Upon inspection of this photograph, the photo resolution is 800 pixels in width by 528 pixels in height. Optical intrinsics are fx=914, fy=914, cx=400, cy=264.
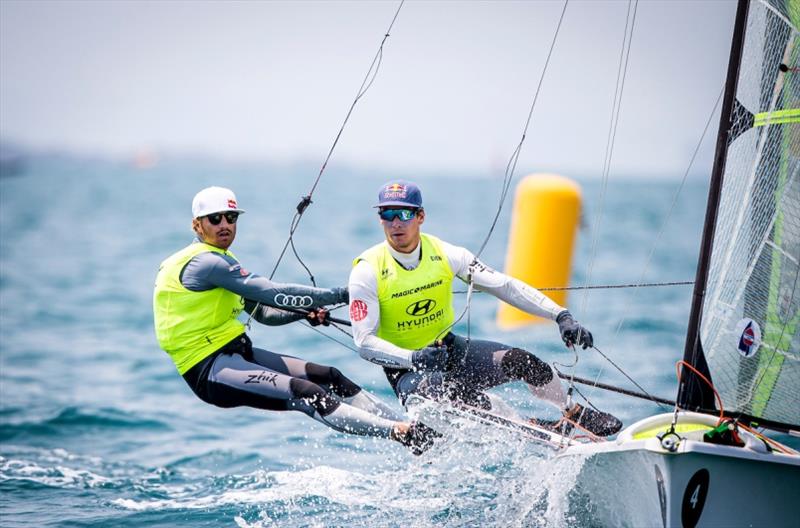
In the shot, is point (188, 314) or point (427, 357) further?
point (188, 314)

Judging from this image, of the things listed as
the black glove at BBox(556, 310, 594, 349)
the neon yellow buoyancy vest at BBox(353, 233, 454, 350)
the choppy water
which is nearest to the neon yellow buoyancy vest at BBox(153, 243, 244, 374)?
the neon yellow buoyancy vest at BBox(353, 233, 454, 350)

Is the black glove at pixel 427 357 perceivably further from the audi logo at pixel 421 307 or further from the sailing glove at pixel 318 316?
the sailing glove at pixel 318 316

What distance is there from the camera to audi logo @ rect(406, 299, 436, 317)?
4.61m

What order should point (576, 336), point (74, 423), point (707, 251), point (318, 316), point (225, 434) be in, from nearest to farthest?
point (707, 251)
point (576, 336)
point (318, 316)
point (225, 434)
point (74, 423)

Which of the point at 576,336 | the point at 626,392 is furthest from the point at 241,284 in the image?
the point at 626,392

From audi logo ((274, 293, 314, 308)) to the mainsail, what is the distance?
1850mm

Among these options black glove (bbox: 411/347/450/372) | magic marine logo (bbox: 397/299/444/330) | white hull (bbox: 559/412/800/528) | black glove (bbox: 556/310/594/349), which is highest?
magic marine logo (bbox: 397/299/444/330)

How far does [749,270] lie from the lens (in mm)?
4223

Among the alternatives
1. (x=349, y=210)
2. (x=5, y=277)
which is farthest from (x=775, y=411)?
(x=349, y=210)

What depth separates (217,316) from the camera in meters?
4.67

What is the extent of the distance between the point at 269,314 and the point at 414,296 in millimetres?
893

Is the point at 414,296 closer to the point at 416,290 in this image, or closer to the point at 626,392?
the point at 416,290

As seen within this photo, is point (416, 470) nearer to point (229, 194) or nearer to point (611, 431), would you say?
point (611, 431)

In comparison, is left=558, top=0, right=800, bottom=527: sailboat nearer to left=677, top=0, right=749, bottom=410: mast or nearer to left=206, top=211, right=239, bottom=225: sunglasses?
left=677, top=0, right=749, bottom=410: mast
